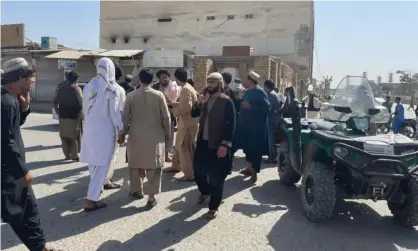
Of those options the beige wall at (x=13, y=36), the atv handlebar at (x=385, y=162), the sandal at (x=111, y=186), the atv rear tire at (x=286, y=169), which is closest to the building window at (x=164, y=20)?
the beige wall at (x=13, y=36)

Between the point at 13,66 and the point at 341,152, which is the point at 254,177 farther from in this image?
the point at 13,66

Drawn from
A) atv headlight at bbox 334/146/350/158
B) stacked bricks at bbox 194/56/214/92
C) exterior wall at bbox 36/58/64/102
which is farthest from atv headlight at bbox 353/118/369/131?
exterior wall at bbox 36/58/64/102

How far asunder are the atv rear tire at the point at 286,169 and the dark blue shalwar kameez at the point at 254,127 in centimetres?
35

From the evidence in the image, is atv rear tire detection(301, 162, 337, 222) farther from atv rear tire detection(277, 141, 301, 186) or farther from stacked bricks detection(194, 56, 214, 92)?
stacked bricks detection(194, 56, 214, 92)

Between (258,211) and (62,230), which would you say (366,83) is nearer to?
(258,211)

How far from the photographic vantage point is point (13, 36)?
20516mm

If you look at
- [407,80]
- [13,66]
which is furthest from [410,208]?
[407,80]

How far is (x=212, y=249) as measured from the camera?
353cm

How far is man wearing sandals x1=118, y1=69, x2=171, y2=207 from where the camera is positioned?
14.7 feet

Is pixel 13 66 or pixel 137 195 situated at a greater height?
pixel 13 66

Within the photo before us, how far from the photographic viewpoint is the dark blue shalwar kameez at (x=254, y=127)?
19.1ft

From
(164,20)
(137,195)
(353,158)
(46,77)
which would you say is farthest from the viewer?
(164,20)

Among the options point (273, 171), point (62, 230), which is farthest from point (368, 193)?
point (62, 230)

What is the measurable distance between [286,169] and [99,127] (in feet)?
9.76
